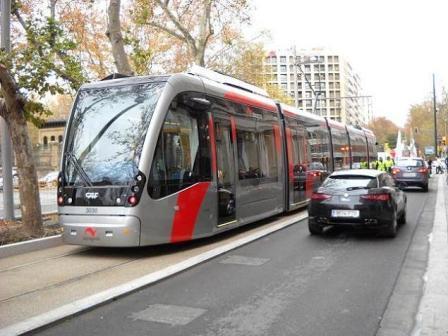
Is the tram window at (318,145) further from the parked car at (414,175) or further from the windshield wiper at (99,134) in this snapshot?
the windshield wiper at (99,134)

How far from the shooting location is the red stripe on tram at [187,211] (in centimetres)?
970

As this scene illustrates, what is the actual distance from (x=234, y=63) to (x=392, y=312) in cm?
3497

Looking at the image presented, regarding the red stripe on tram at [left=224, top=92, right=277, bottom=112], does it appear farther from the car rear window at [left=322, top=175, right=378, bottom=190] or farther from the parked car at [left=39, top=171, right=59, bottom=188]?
the parked car at [left=39, top=171, right=59, bottom=188]

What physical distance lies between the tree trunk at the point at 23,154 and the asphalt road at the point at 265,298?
181 inches

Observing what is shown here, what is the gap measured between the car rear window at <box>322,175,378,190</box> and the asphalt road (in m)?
1.71

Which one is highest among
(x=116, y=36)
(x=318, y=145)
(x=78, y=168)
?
(x=116, y=36)

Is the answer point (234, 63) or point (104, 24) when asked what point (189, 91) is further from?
point (234, 63)

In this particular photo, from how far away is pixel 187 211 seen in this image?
991cm

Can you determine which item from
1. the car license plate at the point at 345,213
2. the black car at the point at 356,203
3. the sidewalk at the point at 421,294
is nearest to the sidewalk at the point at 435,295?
the sidewalk at the point at 421,294

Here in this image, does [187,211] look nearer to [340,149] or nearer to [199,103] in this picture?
[199,103]

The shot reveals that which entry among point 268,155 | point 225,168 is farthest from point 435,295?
point 268,155

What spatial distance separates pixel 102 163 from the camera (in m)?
9.44

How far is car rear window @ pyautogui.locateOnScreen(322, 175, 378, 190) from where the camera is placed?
11453 millimetres

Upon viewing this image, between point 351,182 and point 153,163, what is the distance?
15.0ft
